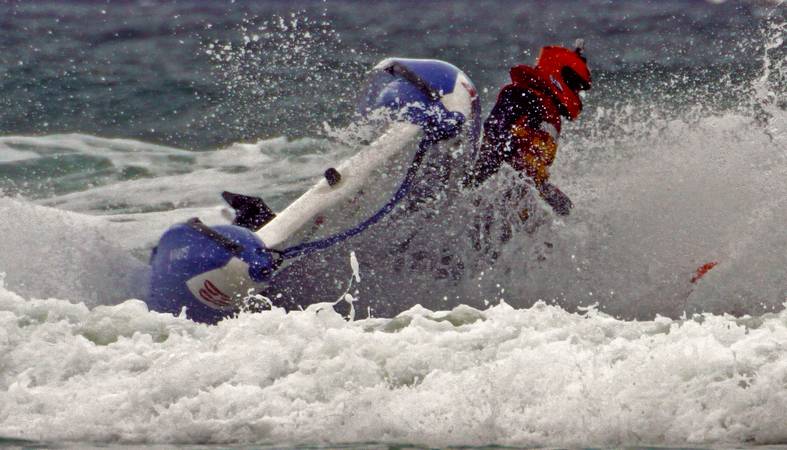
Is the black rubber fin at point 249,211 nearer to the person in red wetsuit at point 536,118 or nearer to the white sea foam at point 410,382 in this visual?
the person in red wetsuit at point 536,118

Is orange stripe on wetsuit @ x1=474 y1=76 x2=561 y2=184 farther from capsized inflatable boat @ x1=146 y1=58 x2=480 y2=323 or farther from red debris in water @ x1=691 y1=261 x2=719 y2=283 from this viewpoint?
red debris in water @ x1=691 y1=261 x2=719 y2=283

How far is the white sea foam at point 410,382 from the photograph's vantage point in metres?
3.80

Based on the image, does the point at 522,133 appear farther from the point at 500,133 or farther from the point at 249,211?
the point at 249,211

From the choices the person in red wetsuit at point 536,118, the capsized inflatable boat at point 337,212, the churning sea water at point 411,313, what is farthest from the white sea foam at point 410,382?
the person in red wetsuit at point 536,118

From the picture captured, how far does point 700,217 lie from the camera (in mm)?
6352

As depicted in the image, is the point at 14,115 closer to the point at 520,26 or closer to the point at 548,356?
the point at 520,26

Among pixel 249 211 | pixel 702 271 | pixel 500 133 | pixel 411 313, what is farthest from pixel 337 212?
pixel 702 271

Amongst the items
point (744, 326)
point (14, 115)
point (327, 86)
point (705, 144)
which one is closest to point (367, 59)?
point (327, 86)

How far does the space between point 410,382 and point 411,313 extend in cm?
81

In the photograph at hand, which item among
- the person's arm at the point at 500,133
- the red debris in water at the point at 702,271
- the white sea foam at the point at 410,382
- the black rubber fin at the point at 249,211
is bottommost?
the white sea foam at the point at 410,382

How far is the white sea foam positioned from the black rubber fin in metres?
1.51

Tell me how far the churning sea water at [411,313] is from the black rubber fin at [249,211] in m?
0.58

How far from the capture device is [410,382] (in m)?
4.19

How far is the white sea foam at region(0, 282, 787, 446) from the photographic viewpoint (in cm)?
380
